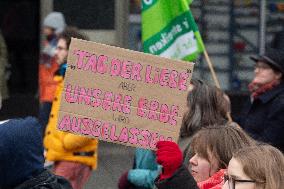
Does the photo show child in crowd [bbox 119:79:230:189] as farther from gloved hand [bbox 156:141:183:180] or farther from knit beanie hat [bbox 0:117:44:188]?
knit beanie hat [bbox 0:117:44:188]

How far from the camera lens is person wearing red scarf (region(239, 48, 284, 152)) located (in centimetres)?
706

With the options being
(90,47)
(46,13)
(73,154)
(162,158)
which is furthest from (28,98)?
(162,158)

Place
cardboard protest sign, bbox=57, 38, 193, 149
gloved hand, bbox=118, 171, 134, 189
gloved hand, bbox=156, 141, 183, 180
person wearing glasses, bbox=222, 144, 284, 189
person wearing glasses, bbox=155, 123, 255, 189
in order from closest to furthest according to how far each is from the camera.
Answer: person wearing glasses, bbox=222, 144, 284, 189
gloved hand, bbox=156, 141, 183, 180
person wearing glasses, bbox=155, 123, 255, 189
cardboard protest sign, bbox=57, 38, 193, 149
gloved hand, bbox=118, 171, 134, 189

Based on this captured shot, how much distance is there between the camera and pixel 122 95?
5.02 m

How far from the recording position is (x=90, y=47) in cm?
505

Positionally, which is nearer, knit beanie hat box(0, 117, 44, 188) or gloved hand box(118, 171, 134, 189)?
knit beanie hat box(0, 117, 44, 188)

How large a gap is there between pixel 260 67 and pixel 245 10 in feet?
17.1

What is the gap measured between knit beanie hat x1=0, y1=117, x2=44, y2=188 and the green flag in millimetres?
3000

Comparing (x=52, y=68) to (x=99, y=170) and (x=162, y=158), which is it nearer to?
(x=99, y=170)

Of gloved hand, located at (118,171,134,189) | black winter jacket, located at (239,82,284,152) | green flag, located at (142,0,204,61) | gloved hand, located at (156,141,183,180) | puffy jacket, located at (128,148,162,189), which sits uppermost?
green flag, located at (142,0,204,61)

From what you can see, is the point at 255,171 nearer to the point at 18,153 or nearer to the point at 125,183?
the point at 18,153

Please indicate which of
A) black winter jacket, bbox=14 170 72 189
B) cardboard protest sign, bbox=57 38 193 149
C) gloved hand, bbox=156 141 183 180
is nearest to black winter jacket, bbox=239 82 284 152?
cardboard protest sign, bbox=57 38 193 149

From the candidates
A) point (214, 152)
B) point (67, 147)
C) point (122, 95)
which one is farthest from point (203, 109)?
point (67, 147)

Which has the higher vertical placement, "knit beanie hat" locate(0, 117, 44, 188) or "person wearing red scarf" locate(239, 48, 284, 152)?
"person wearing red scarf" locate(239, 48, 284, 152)
